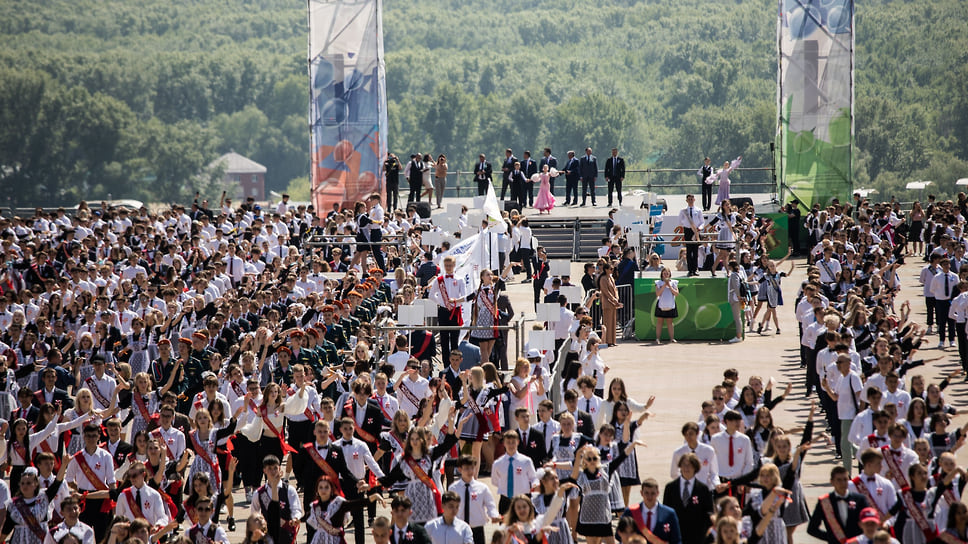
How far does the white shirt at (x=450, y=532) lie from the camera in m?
9.65

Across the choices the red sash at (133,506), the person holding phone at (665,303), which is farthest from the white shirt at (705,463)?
the person holding phone at (665,303)

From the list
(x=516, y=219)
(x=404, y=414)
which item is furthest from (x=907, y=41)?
(x=404, y=414)

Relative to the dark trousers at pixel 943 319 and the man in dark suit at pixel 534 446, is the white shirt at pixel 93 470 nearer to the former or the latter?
the man in dark suit at pixel 534 446

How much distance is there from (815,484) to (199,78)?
354ft

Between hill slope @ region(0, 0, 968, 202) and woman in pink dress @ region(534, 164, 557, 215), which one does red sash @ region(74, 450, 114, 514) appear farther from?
hill slope @ region(0, 0, 968, 202)

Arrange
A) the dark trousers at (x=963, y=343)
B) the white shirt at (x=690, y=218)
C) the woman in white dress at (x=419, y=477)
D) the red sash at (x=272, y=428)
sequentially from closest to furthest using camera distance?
the woman in white dress at (x=419, y=477), the red sash at (x=272, y=428), the dark trousers at (x=963, y=343), the white shirt at (x=690, y=218)

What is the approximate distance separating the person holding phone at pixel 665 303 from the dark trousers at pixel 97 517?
11369mm

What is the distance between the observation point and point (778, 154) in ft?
115

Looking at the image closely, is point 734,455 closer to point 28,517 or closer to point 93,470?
point 93,470

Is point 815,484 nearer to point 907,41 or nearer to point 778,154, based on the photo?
point 778,154

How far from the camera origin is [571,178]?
34406 millimetres

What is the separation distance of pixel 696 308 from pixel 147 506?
12467 millimetres

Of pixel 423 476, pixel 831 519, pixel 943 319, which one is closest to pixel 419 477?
pixel 423 476

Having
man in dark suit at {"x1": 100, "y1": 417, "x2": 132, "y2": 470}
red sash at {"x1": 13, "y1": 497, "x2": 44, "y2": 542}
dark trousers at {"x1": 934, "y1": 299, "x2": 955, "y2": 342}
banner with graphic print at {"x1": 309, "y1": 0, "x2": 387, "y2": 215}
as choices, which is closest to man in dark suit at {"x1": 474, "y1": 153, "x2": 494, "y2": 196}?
banner with graphic print at {"x1": 309, "y1": 0, "x2": 387, "y2": 215}
